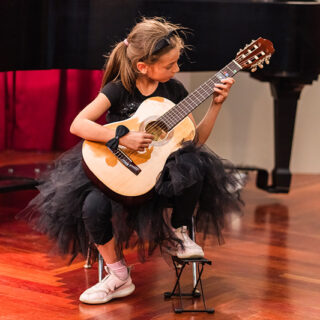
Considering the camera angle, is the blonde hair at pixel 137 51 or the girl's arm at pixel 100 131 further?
the blonde hair at pixel 137 51

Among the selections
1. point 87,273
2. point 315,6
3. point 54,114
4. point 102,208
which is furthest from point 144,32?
point 54,114

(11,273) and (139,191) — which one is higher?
(139,191)

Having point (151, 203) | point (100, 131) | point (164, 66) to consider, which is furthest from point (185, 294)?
point (164, 66)

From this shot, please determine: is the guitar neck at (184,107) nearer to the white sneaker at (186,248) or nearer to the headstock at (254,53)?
the headstock at (254,53)

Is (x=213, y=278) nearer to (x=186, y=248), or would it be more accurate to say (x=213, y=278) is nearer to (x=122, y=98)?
(x=186, y=248)

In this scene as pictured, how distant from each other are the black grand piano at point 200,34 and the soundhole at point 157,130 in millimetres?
1071

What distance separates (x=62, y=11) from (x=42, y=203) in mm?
1234

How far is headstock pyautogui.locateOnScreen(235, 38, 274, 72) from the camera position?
2569 millimetres

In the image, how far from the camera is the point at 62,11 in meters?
3.55

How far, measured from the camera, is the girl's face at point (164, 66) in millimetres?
2564

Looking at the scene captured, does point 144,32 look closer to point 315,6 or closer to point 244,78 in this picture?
point 315,6

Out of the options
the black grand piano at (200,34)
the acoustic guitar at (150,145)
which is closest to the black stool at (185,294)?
the acoustic guitar at (150,145)

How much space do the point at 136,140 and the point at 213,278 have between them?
0.72 m

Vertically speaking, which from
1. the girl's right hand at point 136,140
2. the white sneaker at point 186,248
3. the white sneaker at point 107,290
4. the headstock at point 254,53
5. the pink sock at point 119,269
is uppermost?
the headstock at point 254,53
